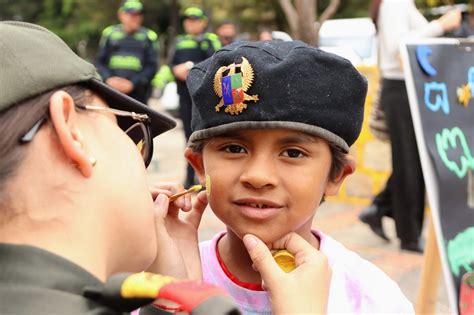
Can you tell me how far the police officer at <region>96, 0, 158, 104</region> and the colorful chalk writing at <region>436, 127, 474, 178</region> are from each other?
14.0ft

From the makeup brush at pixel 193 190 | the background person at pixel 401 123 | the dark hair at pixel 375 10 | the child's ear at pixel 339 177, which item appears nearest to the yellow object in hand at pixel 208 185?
the makeup brush at pixel 193 190

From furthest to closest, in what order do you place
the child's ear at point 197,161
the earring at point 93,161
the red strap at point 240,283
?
1. the child's ear at point 197,161
2. the red strap at point 240,283
3. the earring at point 93,161

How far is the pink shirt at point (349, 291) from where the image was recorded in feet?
5.08

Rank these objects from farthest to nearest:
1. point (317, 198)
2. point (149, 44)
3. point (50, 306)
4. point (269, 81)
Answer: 1. point (149, 44)
2. point (317, 198)
3. point (269, 81)
4. point (50, 306)

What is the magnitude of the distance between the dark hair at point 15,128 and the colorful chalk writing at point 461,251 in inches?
62.2

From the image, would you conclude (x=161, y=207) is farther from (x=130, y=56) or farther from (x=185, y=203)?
(x=130, y=56)

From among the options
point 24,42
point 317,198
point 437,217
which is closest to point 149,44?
point 437,217

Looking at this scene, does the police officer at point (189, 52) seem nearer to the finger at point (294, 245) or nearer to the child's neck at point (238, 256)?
the child's neck at point (238, 256)

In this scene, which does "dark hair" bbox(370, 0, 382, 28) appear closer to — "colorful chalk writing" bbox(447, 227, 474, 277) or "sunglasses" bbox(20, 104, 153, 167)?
"colorful chalk writing" bbox(447, 227, 474, 277)

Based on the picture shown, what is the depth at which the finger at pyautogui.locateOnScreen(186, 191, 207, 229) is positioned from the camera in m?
1.65

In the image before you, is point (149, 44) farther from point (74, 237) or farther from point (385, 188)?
point (74, 237)

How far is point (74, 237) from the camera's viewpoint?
94cm

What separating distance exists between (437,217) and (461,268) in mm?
204

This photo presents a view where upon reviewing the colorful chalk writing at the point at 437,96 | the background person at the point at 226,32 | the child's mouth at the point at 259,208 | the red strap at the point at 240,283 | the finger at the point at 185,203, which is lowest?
the background person at the point at 226,32
